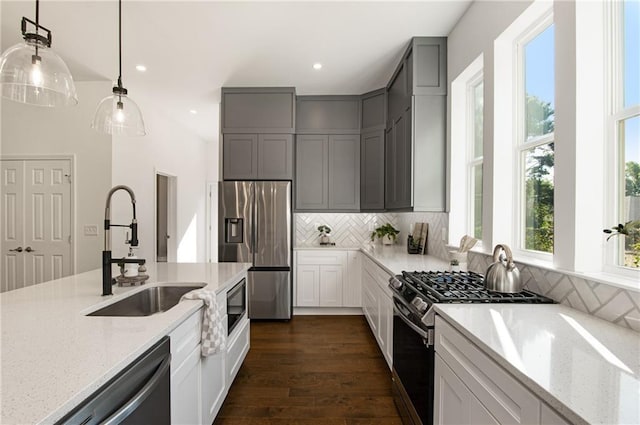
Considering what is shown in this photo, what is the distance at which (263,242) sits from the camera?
3904 mm

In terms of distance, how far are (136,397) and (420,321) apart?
48.2 inches

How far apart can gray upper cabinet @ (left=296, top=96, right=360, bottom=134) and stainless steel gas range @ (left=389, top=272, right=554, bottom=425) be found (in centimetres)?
272

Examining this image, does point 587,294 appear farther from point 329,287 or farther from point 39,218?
point 39,218

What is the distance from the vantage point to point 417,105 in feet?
9.70

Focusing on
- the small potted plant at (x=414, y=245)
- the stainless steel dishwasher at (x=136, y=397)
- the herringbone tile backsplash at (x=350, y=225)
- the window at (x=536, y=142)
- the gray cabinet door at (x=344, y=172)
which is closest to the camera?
the stainless steel dishwasher at (x=136, y=397)

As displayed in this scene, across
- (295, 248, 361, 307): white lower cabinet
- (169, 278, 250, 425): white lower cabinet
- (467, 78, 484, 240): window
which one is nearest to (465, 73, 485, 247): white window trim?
(467, 78, 484, 240): window

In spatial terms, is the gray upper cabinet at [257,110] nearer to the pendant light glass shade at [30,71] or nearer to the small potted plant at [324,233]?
the small potted plant at [324,233]

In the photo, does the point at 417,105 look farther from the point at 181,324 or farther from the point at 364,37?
the point at 181,324

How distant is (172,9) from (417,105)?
2.23 meters

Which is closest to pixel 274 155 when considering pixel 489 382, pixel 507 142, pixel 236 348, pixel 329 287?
pixel 329 287

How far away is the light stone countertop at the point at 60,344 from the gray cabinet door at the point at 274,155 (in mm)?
2490

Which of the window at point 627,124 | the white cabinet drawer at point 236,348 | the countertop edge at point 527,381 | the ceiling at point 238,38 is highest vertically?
the ceiling at point 238,38

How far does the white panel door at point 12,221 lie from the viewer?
12.6ft

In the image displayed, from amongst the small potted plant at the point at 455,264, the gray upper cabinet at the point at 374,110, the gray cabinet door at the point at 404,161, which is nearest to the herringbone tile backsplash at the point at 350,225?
the gray cabinet door at the point at 404,161
